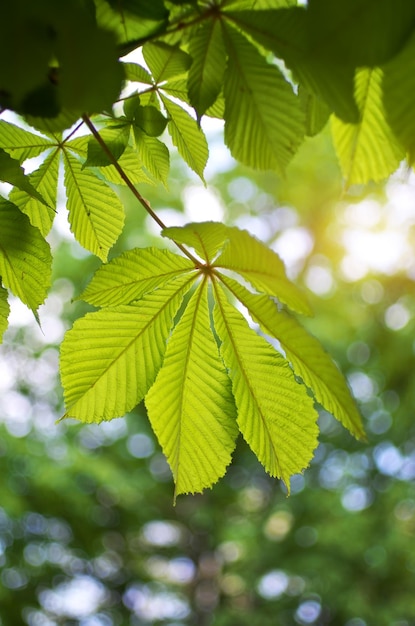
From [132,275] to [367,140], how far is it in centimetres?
Answer: 24

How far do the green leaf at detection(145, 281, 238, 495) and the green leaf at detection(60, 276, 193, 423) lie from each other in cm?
2

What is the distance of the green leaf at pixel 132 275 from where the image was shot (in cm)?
55

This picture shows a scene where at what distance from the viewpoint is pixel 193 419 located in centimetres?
56

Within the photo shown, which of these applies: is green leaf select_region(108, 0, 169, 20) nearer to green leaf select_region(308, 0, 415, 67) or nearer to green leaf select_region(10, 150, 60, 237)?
green leaf select_region(308, 0, 415, 67)

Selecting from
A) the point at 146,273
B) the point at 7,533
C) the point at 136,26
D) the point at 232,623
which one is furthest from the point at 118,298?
the point at 7,533

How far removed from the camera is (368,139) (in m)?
0.47

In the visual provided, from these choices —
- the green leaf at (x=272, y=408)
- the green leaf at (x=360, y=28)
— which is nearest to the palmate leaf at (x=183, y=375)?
the green leaf at (x=272, y=408)

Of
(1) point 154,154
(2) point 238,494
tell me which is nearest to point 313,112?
(1) point 154,154

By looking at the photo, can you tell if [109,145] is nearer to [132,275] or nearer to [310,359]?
[132,275]

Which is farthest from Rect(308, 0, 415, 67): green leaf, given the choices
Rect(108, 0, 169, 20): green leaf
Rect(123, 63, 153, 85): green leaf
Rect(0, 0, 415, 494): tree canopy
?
Rect(123, 63, 153, 85): green leaf

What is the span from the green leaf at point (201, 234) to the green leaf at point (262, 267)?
1 centimetres

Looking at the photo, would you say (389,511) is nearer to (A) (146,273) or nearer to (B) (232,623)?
(B) (232,623)

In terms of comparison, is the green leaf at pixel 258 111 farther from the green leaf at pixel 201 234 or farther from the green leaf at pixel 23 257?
the green leaf at pixel 23 257

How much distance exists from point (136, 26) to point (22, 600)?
21.9 feet
